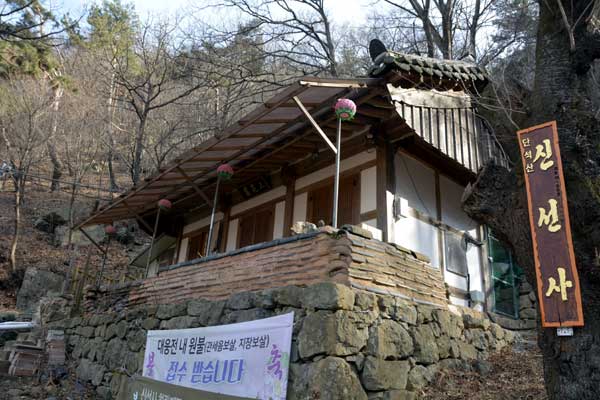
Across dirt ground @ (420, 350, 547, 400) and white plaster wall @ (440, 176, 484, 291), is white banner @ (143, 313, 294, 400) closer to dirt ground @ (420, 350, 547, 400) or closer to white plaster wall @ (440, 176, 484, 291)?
dirt ground @ (420, 350, 547, 400)

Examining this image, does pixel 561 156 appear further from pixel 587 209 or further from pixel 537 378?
pixel 537 378

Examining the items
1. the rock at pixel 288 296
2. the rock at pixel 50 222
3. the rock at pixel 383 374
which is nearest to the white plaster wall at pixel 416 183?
the rock at pixel 288 296

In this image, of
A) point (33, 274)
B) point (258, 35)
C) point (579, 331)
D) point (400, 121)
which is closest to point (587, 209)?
point (579, 331)

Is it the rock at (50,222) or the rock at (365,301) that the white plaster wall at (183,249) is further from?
the rock at (50,222)

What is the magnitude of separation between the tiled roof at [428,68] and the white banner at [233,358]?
13.7ft

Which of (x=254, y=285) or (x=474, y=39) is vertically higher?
(x=474, y=39)

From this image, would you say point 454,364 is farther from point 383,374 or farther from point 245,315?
point 245,315

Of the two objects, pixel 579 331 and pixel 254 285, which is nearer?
pixel 579 331

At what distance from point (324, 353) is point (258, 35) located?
1362 cm

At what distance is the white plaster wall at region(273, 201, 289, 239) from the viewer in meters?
9.70

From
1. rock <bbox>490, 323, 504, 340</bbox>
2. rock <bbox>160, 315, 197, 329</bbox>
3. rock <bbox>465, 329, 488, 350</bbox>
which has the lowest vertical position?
rock <bbox>160, 315, 197, 329</bbox>

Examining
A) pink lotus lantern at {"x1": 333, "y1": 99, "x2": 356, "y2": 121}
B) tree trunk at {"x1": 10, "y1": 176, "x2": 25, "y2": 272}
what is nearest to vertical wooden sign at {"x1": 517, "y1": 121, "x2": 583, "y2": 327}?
pink lotus lantern at {"x1": 333, "y1": 99, "x2": 356, "y2": 121}

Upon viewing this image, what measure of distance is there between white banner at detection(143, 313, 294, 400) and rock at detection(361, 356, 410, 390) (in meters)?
0.92

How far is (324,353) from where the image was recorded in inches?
195
